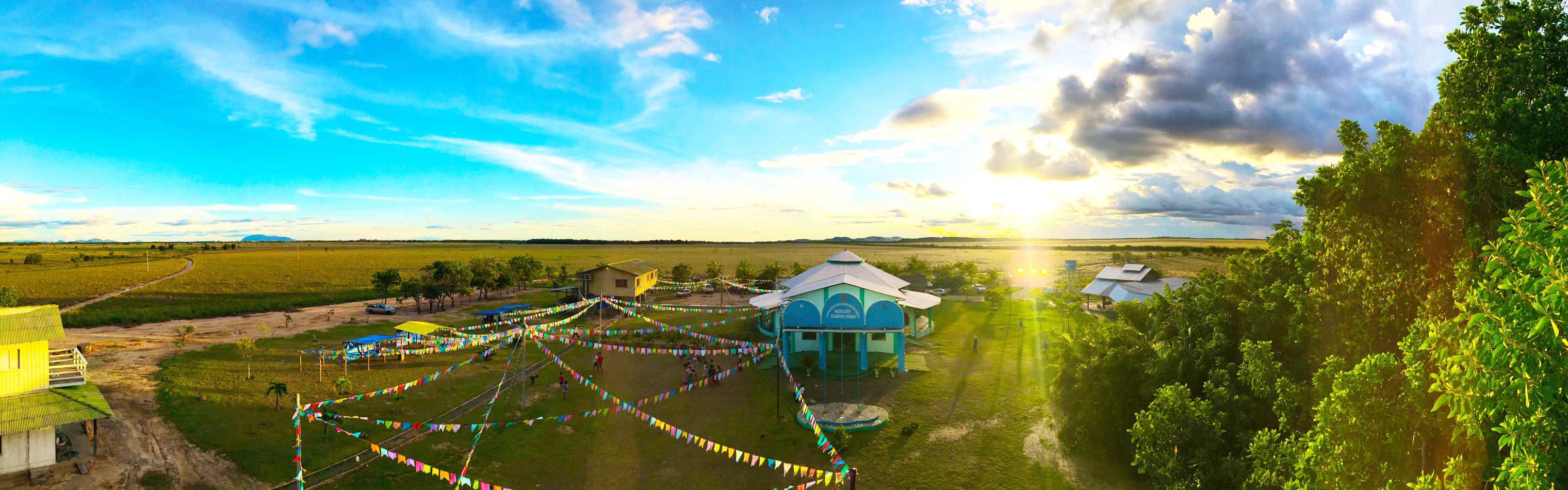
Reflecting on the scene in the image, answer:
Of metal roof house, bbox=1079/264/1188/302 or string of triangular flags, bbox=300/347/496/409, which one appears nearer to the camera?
string of triangular flags, bbox=300/347/496/409

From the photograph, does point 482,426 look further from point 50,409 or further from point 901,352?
point 901,352

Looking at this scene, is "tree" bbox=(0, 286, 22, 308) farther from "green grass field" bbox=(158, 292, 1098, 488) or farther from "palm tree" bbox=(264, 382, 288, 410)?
"palm tree" bbox=(264, 382, 288, 410)

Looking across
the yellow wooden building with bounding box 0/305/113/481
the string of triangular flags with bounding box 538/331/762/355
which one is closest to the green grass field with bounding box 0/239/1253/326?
the yellow wooden building with bounding box 0/305/113/481

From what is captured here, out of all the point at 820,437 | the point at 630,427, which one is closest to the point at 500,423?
the point at 630,427

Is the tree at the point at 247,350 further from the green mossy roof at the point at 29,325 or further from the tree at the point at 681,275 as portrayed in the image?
the tree at the point at 681,275

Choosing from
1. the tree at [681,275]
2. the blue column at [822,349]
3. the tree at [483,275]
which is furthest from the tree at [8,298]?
the blue column at [822,349]

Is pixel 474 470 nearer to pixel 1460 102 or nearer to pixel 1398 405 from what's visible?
pixel 1398 405
